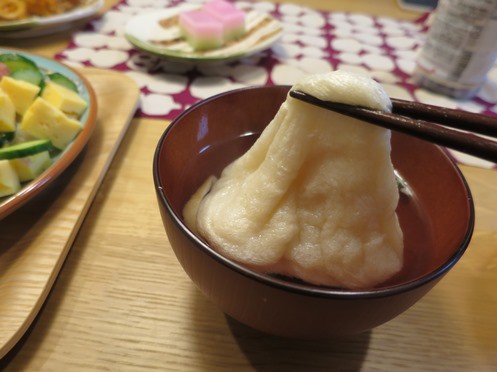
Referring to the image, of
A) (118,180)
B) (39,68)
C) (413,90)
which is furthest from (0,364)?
(413,90)

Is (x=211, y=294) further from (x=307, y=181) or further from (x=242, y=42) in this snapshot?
(x=242, y=42)

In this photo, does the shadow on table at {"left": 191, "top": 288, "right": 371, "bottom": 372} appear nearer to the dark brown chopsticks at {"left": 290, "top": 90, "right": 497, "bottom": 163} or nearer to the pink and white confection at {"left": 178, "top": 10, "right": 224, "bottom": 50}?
the dark brown chopsticks at {"left": 290, "top": 90, "right": 497, "bottom": 163}

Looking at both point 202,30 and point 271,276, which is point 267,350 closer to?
point 271,276

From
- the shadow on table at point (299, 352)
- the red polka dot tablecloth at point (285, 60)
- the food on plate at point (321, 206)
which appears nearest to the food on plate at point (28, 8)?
the red polka dot tablecloth at point (285, 60)

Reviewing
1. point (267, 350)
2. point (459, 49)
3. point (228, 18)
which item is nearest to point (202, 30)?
point (228, 18)

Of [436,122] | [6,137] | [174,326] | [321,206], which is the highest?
[436,122]

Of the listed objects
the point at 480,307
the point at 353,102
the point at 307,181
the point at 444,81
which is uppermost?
the point at 353,102

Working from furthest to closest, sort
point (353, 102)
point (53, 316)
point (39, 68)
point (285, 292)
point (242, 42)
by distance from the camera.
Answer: point (242, 42) → point (39, 68) → point (53, 316) → point (353, 102) → point (285, 292)
